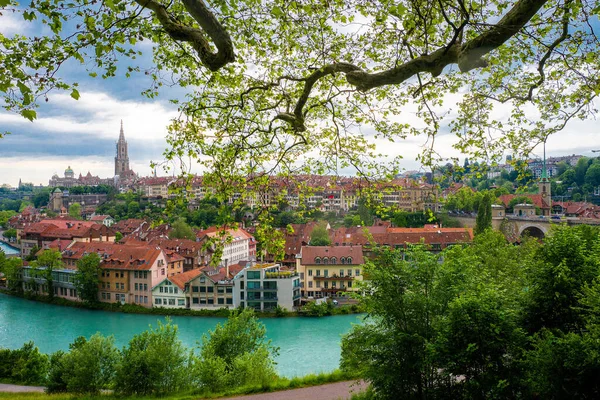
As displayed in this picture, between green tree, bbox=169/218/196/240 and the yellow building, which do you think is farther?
green tree, bbox=169/218/196/240

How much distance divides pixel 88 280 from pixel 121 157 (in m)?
68.4

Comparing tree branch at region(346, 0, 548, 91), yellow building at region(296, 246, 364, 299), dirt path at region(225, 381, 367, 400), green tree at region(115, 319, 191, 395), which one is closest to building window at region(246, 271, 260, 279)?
yellow building at region(296, 246, 364, 299)

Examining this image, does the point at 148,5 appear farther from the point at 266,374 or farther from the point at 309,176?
the point at 266,374

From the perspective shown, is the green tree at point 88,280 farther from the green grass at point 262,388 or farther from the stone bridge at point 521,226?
the stone bridge at point 521,226

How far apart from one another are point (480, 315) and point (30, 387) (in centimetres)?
1028

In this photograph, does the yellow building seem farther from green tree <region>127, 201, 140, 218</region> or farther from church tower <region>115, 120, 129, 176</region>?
church tower <region>115, 120, 129, 176</region>

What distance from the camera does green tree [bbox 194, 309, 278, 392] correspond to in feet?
24.0

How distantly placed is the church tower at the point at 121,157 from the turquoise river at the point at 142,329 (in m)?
66.5

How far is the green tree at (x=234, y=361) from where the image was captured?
24.0 ft

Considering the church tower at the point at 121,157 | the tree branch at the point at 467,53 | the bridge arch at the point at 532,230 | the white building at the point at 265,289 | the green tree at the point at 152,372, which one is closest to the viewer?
the tree branch at the point at 467,53

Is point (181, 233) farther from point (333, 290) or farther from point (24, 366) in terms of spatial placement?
point (24, 366)

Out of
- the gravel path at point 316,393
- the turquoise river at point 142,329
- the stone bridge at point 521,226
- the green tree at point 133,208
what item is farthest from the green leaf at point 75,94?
the green tree at point 133,208

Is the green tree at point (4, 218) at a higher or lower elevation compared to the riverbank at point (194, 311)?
higher

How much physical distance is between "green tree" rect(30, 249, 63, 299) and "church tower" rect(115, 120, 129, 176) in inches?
2508
